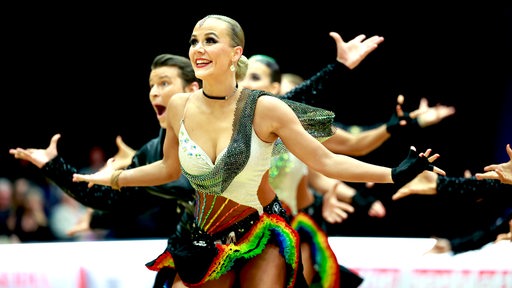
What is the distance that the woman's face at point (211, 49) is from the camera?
3.08 metres

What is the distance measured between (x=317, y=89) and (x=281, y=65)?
94.6 inches

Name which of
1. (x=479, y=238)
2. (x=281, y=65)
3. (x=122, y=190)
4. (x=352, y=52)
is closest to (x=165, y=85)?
(x=122, y=190)

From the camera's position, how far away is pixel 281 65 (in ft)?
21.5

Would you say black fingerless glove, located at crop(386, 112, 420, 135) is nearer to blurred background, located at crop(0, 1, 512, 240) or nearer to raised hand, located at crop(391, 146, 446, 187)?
raised hand, located at crop(391, 146, 446, 187)

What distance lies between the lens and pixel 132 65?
6.94 meters

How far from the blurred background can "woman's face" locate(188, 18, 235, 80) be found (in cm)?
320

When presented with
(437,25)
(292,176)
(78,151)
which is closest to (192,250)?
(292,176)

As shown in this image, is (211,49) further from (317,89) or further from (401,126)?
(401,126)

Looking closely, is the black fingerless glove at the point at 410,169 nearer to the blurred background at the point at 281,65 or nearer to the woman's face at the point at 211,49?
the woman's face at the point at 211,49

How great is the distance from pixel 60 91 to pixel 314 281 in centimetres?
412

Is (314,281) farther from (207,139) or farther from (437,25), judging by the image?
(437,25)

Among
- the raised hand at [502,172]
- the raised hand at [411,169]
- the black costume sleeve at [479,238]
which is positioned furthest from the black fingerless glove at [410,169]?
the black costume sleeve at [479,238]

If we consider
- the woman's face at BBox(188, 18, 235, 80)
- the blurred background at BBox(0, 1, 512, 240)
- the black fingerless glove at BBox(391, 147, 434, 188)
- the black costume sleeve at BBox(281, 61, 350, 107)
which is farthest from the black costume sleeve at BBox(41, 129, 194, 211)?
the blurred background at BBox(0, 1, 512, 240)

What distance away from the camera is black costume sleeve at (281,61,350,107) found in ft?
13.6
